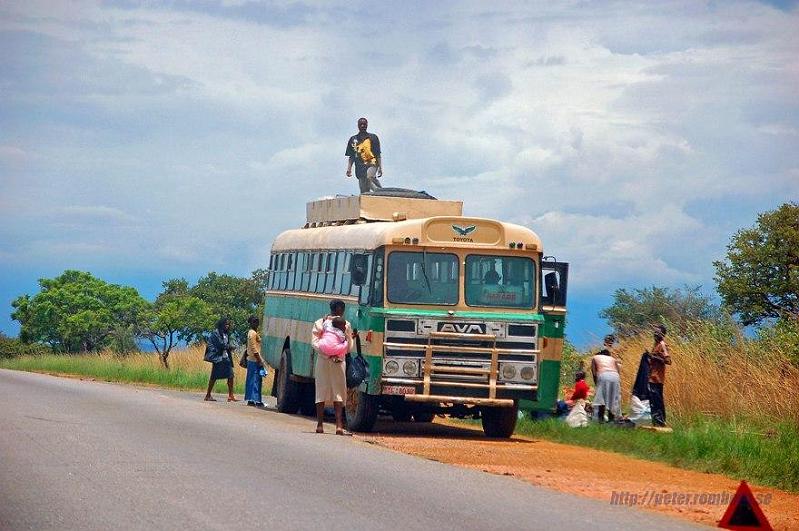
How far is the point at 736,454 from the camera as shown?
17859mm

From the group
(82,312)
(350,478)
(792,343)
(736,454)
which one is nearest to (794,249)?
(792,343)

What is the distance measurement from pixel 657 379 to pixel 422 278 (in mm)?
4553

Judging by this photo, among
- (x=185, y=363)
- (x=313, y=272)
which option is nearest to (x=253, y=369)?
(x=313, y=272)

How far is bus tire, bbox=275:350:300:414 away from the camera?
84.1ft

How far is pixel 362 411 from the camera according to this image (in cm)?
2075

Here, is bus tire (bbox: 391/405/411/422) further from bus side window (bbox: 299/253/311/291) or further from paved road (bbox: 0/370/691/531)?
paved road (bbox: 0/370/691/531)

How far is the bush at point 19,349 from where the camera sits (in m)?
78.3

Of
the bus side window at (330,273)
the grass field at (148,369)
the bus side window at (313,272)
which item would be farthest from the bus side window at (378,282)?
the grass field at (148,369)

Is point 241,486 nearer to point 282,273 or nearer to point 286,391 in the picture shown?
point 286,391

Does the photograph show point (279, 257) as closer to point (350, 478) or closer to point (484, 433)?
point (484, 433)

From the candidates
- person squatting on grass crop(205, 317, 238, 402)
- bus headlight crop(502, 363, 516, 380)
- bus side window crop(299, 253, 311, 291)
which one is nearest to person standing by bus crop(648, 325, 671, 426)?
bus headlight crop(502, 363, 516, 380)

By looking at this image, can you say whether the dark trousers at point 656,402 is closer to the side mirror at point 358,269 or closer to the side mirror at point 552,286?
the side mirror at point 552,286

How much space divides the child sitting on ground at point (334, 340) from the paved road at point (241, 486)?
4.10ft

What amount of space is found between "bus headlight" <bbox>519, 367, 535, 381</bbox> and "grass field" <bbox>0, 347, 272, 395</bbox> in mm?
15785
